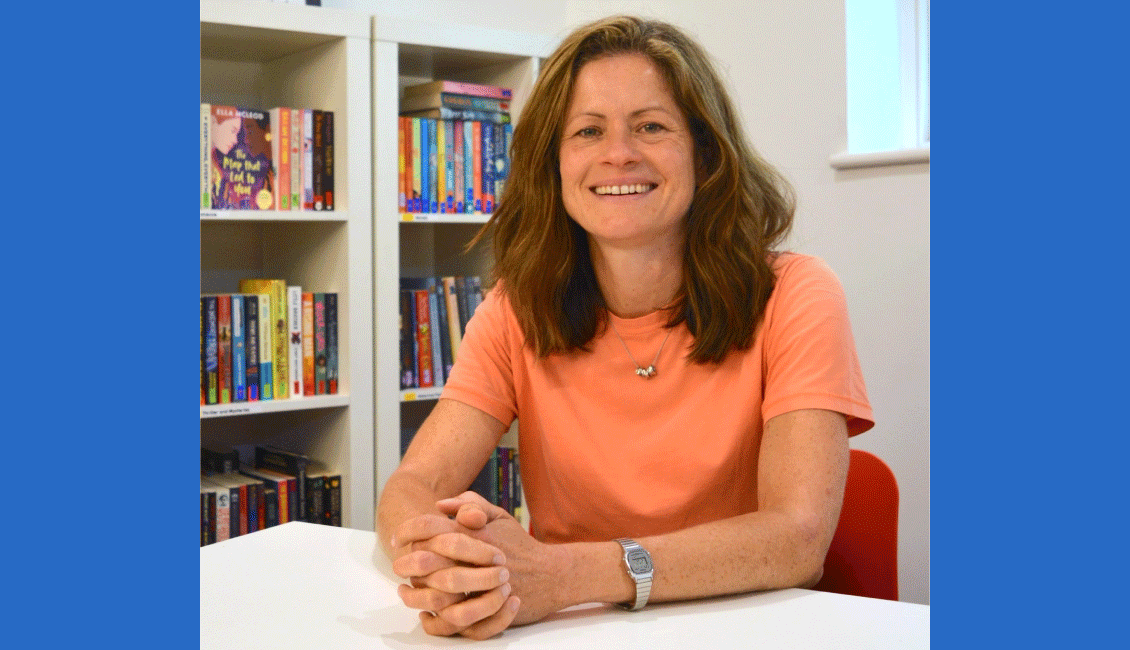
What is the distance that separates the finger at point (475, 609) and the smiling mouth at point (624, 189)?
65 cm

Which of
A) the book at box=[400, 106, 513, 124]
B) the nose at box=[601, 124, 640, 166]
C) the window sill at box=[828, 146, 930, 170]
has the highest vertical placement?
the book at box=[400, 106, 513, 124]

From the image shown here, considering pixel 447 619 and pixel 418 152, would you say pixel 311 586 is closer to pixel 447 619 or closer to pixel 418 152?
pixel 447 619

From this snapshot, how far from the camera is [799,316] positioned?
3.88 ft

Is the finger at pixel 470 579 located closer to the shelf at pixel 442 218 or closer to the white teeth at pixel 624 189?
the white teeth at pixel 624 189

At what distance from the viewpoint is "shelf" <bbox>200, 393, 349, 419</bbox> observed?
2136 mm

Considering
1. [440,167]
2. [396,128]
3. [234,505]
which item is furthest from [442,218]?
[234,505]

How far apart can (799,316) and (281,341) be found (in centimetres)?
144

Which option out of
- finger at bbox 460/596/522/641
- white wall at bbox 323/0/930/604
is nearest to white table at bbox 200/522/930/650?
finger at bbox 460/596/522/641

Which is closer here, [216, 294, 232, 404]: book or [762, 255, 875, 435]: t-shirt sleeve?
[762, 255, 875, 435]: t-shirt sleeve

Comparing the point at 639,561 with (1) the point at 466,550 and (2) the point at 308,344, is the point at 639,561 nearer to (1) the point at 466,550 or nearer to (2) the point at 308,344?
(1) the point at 466,550

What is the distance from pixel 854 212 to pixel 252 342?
4.54 ft

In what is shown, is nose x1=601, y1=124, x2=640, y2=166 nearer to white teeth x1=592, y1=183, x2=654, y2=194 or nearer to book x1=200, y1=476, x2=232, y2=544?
white teeth x1=592, y1=183, x2=654, y2=194

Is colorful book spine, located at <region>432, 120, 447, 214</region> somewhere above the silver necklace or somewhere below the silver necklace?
above

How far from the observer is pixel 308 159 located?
227cm
